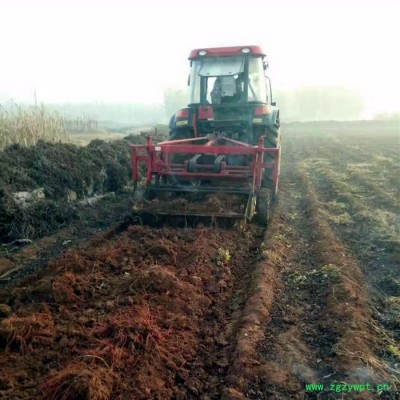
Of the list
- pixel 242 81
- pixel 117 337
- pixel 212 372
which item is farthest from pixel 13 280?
pixel 242 81

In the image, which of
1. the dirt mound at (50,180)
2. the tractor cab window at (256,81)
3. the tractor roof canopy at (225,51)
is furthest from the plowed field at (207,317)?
the tractor roof canopy at (225,51)

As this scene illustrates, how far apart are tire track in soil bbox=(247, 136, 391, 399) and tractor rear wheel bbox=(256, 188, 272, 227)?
0.78m

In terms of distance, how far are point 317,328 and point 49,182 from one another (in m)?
5.58

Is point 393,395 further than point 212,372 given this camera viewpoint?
No

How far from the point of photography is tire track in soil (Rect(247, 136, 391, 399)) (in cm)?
299

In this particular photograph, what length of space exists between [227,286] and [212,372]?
145 cm

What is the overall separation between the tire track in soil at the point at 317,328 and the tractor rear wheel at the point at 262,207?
779 mm

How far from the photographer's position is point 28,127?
11.4m

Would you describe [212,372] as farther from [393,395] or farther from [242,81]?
[242,81]

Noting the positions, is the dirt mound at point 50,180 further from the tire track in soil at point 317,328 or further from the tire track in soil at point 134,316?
the tire track in soil at point 317,328

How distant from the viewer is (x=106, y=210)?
7914mm

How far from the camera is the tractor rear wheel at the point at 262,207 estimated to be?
6477 mm

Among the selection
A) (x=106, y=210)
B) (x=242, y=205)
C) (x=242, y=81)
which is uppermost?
(x=242, y=81)

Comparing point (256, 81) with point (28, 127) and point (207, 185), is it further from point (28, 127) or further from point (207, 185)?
point (28, 127)
